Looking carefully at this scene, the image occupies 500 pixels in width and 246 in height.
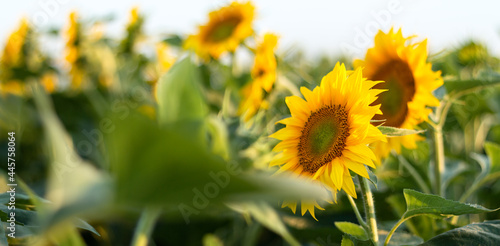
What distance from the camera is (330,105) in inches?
18.3

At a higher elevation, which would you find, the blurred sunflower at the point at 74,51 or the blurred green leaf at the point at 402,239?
the blurred sunflower at the point at 74,51

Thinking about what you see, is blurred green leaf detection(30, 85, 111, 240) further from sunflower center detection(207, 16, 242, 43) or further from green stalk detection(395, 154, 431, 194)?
sunflower center detection(207, 16, 242, 43)

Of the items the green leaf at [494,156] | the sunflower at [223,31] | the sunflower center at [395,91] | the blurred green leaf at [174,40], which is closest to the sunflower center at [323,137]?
the sunflower center at [395,91]

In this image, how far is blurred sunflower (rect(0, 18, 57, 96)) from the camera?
5.37 ft

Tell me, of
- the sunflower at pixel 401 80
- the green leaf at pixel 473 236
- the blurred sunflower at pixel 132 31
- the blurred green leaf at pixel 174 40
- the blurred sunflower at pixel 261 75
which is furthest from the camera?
the blurred sunflower at pixel 132 31

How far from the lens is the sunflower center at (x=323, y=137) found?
44cm

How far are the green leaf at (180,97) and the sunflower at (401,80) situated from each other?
0.98ft

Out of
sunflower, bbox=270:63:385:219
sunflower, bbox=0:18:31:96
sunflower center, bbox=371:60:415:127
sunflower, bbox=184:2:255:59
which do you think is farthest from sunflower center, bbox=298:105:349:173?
sunflower, bbox=0:18:31:96

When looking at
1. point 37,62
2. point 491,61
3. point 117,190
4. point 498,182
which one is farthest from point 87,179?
point 37,62

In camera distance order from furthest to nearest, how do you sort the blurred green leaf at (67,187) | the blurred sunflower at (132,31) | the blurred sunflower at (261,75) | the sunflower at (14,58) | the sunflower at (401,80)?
1. the sunflower at (14,58)
2. the blurred sunflower at (132,31)
3. the blurred sunflower at (261,75)
4. the sunflower at (401,80)
5. the blurred green leaf at (67,187)

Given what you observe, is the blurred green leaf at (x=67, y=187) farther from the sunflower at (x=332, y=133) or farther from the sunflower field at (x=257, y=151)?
the sunflower at (x=332, y=133)

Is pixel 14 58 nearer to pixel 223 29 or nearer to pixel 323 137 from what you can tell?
pixel 223 29

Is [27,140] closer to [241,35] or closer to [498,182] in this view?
[241,35]

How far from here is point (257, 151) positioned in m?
0.61
